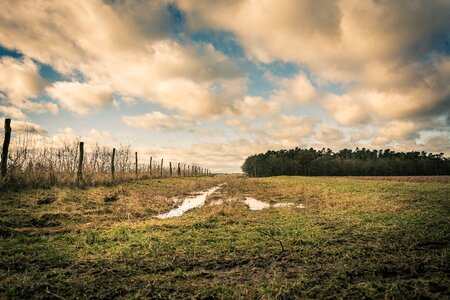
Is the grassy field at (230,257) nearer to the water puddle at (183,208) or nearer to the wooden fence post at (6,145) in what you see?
the water puddle at (183,208)

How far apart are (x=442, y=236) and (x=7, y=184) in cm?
1646

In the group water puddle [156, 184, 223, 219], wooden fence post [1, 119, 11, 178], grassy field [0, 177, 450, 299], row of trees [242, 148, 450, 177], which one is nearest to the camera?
grassy field [0, 177, 450, 299]

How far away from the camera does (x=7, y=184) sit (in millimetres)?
12234

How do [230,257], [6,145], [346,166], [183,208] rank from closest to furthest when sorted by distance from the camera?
[230,257]
[183,208]
[6,145]
[346,166]

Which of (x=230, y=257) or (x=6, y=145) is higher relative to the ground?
(x=6, y=145)

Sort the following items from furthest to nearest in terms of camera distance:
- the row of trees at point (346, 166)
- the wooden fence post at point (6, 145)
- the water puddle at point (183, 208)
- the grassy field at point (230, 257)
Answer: the row of trees at point (346, 166) < the wooden fence post at point (6, 145) < the water puddle at point (183, 208) < the grassy field at point (230, 257)

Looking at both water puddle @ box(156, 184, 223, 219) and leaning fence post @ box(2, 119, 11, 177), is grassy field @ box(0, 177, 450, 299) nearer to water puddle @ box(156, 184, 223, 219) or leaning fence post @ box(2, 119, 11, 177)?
water puddle @ box(156, 184, 223, 219)

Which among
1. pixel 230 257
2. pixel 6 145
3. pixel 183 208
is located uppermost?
pixel 6 145

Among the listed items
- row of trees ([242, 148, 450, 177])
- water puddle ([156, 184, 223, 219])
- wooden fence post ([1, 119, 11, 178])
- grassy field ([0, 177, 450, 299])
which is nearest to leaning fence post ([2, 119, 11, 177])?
wooden fence post ([1, 119, 11, 178])

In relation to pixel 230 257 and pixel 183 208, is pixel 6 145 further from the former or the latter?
pixel 230 257

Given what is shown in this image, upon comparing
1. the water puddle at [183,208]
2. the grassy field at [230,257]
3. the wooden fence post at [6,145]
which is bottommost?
the water puddle at [183,208]

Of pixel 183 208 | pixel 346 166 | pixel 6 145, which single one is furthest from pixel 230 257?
pixel 346 166

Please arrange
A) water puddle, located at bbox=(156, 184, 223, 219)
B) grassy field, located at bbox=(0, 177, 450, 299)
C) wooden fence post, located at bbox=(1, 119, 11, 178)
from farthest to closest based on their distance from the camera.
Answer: wooden fence post, located at bbox=(1, 119, 11, 178) → water puddle, located at bbox=(156, 184, 223, 219) → grassy field, located at bbox=(0, 177, 450, 299)

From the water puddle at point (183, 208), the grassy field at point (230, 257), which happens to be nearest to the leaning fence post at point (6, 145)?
the grassy field at point (230, 257)
